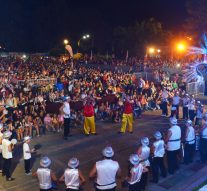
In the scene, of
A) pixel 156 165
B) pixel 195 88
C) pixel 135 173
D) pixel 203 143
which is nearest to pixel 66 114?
pixel 156 165

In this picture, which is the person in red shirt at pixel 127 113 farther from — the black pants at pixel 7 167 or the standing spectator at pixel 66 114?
the black pants at pixel 7 167

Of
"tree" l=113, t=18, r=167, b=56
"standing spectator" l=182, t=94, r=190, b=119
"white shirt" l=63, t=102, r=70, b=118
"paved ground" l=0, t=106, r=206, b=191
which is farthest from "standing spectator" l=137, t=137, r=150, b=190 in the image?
"tree" l=113, t=18, r=167, b=56

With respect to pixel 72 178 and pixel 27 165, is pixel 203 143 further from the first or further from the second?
pixel 27 165

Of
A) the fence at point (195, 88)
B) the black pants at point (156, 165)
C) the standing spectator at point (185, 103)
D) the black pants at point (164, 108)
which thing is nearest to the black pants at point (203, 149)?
the black pants at point (156, 165)

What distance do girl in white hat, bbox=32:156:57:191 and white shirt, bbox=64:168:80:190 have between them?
1.30 ft

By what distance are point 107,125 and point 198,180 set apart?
20.9 feet

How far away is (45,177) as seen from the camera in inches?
283

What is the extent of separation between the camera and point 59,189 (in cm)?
882

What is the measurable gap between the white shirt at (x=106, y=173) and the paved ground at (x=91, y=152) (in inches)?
78.8

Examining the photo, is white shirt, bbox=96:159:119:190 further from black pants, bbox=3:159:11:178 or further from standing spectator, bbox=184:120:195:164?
standing spectator, bbox=184:120:195:164

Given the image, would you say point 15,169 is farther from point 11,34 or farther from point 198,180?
point 11,34

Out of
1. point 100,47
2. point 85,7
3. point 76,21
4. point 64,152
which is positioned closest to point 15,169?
point 64,152

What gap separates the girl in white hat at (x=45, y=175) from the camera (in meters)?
7.12

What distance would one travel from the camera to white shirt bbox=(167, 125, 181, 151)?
31.3ft
